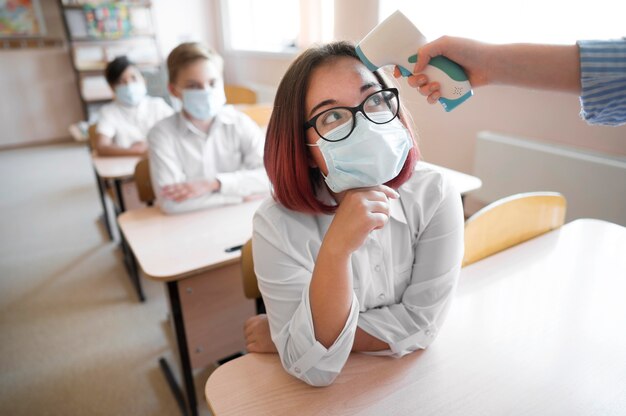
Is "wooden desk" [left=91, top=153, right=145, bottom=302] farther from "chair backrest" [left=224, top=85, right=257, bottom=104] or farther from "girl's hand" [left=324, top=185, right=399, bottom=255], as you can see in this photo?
"chair backrest" [left=224, top=85, right=257, bottom=104]

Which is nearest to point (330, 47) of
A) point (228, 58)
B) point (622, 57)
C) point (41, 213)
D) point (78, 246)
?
point (622, 57)

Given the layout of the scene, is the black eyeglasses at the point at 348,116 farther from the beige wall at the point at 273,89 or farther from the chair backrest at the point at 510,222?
the beige wall at the point at 273,89

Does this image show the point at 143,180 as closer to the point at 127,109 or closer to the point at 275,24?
the point at 127,109

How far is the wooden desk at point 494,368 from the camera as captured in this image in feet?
2.46

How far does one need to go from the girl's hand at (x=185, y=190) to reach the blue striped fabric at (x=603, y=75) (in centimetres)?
144

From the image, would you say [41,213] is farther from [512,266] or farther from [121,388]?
[512,266]

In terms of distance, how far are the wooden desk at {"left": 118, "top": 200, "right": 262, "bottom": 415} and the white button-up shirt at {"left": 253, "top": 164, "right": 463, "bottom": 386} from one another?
0.52 metres

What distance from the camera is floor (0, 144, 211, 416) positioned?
1820 millimetres

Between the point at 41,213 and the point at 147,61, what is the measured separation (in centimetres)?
308

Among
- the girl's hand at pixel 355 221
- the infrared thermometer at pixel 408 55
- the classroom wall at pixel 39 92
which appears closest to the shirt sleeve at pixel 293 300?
the girl's hand at pixel 355 221

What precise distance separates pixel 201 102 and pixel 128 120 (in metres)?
1.55

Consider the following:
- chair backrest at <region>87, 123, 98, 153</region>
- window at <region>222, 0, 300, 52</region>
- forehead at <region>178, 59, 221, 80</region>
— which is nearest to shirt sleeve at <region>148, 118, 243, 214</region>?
forehead at <region>178, 59, 221, 80</region>

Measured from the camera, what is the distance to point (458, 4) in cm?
262

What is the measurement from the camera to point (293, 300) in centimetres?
87
